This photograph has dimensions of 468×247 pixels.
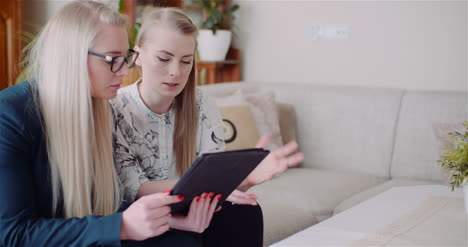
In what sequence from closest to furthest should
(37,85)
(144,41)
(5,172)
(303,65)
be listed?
(5,172), (37,85), (144,41), (303,65)

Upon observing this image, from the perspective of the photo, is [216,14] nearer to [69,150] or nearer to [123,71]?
[123,71]

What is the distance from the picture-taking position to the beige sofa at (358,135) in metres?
2.48

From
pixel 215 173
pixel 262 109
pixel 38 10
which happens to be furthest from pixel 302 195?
pixel 38 10

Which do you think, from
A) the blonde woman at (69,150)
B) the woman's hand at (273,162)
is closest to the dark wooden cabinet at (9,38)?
the blonde woman at (69,150)

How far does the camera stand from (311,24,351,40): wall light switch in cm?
324

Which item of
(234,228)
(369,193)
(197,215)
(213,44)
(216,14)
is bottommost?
(369,193)

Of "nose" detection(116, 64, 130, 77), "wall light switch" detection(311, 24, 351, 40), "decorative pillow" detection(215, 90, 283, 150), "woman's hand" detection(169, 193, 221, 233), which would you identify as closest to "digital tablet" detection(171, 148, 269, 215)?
"woman's hand" detection(169, 193, 221, 233)

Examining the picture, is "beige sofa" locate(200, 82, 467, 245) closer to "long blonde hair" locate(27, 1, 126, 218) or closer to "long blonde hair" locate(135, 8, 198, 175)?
"long blonde hair" locate(135, 8, 198, 175)

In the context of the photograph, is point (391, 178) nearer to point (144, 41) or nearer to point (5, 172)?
point (144, 41)

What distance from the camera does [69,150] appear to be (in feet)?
3.56

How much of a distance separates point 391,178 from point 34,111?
203 centimetres

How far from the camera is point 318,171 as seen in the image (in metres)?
2.69

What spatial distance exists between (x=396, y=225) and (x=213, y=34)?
7.81 feet

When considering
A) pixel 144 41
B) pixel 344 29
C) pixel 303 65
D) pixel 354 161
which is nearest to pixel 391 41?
pixel 344 29
